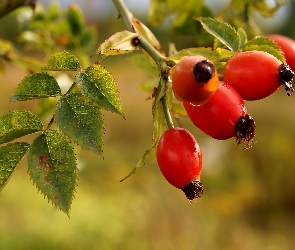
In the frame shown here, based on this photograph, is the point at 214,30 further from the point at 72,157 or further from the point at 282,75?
the point at 72,157

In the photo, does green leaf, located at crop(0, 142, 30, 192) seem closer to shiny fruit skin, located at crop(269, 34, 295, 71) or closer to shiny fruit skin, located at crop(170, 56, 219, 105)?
shiny fruit skin, located at crop(170, 56, 219, 105)

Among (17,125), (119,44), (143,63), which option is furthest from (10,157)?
(143,63)

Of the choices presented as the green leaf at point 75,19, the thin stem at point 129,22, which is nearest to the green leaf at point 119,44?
the thin stem at point 129,22

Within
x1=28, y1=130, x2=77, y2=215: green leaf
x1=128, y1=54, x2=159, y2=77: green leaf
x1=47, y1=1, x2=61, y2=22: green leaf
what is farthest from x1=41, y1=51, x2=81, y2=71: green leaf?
x1=47, y1=1, x2=61, y2=22: green leaf

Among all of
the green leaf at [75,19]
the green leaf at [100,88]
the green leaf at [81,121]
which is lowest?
the green leaf at [75,19]

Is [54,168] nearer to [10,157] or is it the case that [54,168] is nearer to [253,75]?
[10,157]

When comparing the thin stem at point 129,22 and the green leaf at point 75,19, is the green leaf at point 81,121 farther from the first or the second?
the green leaf at point 75,19
